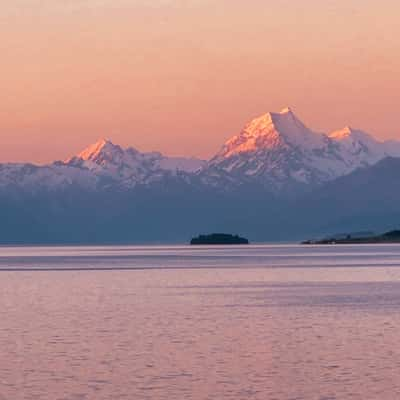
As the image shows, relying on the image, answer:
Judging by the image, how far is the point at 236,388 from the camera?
198 ft

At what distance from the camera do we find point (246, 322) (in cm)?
9412

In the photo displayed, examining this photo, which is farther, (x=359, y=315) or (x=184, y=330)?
(x=359, y=315)

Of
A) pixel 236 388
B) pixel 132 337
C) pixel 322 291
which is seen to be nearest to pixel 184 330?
pixel 132 337

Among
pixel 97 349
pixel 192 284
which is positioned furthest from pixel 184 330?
pixel 192 284

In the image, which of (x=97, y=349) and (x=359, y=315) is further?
(x=359, y=315)

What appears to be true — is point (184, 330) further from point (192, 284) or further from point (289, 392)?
point (192, 284)

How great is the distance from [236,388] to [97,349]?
17.5 metres

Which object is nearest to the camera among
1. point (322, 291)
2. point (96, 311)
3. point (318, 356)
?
point (318, 356)

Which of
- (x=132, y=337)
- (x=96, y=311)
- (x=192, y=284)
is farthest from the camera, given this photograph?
(x=192, y=284)

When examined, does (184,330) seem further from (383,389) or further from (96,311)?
(383,389)

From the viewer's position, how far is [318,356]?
71500 millimetres

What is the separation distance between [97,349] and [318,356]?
42.1ft

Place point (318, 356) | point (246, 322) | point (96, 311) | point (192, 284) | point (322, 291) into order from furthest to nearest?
1. point (192, 284)
2. point (322, 291)
3. point (96, 311)
4. point (246, 322)
5. point (318, 356)

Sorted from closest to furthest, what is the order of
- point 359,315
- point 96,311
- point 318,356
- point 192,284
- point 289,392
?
point 289,392
point 318,356
point 359,315
point 96,311
point 192,284
